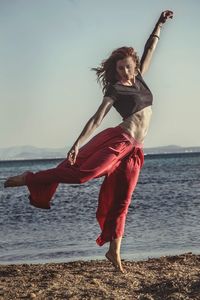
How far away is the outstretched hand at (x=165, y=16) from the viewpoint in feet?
27.4

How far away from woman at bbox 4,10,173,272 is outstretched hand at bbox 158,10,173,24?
2.05ft

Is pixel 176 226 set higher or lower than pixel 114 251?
lower

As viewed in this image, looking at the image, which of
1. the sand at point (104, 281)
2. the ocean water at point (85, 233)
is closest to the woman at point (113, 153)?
the sand at point (104, 281)

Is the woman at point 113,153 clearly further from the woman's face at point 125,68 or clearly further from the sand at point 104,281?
the sand at point 104,281

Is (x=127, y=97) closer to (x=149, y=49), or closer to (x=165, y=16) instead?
(x=149, y=49)

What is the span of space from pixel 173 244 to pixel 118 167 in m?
6.04

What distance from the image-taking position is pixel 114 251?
8.11 m

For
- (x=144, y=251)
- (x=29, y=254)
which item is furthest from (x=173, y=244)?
(x=29, y=254)

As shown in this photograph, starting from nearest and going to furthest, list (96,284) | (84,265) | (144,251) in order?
(96,284), (84,265), (144,251)

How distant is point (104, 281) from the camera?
763 cm

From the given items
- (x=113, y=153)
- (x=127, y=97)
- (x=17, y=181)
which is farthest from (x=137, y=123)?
(x=17, y=181)

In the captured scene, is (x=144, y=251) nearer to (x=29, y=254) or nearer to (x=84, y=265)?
(x=29, y=254)

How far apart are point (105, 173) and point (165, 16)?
192 cm

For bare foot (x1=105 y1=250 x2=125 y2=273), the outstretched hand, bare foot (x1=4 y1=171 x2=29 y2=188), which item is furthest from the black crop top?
bare foot (x1=105 y1=250 x2=125 y2=273)
